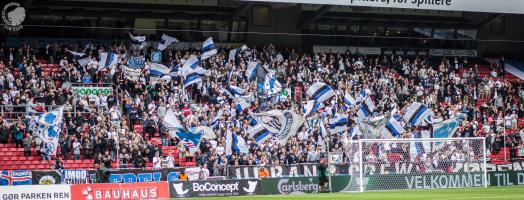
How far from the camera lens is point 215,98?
1940 inches

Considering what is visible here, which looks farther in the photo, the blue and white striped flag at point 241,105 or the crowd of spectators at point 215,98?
the blue and white striped flag at point 241,105

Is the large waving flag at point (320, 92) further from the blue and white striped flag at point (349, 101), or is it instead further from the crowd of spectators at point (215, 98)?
the blue and white striped flag at point (349, 101)

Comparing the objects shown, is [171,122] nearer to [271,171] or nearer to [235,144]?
[235,144]

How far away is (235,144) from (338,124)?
641 cm

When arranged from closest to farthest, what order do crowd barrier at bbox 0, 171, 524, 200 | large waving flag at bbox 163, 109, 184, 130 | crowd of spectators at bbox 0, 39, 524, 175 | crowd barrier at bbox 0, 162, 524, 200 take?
crowd barrier at bbox 0, 171, 524, 200, crowd barrier at bbox 0, 162, 524, 200, crowd of spectators at bbox 0, 39, 524, 175, large waving flag at bbox 163, 109, 184, 130

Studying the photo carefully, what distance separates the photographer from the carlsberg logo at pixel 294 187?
40750 millimetres

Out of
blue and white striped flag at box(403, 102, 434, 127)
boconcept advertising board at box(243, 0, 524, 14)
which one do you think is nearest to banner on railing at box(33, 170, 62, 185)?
boconcept advertising board at box(243, 0, 524, 14)

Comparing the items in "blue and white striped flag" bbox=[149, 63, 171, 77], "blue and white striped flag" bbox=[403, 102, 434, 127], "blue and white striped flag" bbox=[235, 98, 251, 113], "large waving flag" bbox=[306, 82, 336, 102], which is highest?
"blue and white striped flag" bbox=[149, 63, 171, 77]

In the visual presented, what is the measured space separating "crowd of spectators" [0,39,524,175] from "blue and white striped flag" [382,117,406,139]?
0.73 metres

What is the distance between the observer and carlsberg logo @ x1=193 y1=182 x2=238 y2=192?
127ft

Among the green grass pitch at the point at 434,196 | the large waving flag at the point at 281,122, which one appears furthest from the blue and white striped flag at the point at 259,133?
the green grass pitch at the point at 434,196

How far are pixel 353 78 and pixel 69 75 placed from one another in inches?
620

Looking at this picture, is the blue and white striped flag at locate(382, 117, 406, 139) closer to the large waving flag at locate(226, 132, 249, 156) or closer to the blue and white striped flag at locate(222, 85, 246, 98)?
the blue and white striped flag at locate(222, 85, 246, 98)

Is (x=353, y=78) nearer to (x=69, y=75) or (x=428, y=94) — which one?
(x=428, y=94)
